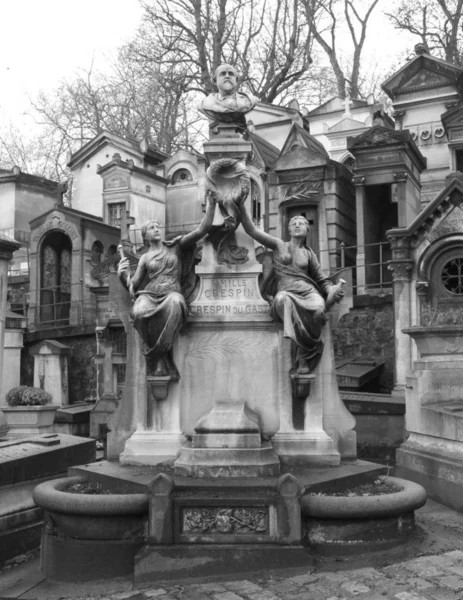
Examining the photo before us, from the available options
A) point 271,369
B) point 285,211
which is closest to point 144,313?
point 271,369

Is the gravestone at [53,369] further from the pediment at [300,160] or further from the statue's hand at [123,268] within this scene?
the statue's hand at [123,268]

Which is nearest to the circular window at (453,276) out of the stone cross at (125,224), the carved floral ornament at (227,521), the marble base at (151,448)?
the marble base at (151,448)

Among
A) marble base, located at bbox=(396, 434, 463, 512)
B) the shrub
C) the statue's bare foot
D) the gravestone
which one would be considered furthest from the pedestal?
the gravestone

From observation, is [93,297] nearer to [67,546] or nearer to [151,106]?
[151,106]

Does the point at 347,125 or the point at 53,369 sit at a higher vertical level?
the point at 347,125

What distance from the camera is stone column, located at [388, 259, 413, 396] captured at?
14.9 m

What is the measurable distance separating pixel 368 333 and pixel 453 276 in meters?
3.24

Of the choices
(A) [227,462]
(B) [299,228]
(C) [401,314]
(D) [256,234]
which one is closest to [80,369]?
(C) [401,314]

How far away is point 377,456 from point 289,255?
630 centimetres

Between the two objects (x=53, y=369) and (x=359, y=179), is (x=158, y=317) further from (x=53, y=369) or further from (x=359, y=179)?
(x=359, y=179)

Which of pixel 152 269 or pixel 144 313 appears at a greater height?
pixel 152 269

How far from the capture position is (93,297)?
24.6m

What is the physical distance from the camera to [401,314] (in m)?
15.0

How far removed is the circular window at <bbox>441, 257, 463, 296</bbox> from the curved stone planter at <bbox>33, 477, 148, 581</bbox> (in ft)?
37.6
